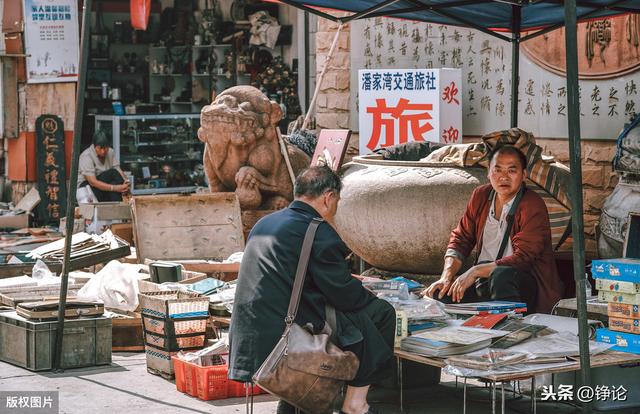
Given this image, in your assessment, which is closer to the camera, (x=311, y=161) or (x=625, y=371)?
(x=625, y=371)

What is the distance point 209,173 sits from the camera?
1098 cm

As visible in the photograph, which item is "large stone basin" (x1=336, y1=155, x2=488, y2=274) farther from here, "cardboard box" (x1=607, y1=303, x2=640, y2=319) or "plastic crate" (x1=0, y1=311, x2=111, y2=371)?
"cardboard box" (x1=607, y1=303, x2=640, y2=319)

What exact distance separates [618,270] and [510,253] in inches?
51.0

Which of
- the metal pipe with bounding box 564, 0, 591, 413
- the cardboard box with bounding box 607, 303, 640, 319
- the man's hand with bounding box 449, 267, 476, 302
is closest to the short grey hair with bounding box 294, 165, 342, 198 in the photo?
the metal pipe with bounding box 564, 0, 591, 413

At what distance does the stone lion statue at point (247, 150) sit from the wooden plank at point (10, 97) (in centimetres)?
533

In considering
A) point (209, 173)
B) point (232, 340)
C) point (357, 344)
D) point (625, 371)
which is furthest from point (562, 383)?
point (209, 173)

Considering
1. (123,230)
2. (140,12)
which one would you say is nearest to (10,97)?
(140,12)

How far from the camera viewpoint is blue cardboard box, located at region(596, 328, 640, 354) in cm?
580

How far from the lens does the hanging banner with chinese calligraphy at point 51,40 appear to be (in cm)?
Answer: 1504

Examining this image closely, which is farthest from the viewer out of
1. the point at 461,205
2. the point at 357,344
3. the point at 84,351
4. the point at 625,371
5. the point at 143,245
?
the point at 143,245

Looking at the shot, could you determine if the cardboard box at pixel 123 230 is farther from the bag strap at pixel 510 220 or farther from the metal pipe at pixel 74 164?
the bag strap at pixel 510 220

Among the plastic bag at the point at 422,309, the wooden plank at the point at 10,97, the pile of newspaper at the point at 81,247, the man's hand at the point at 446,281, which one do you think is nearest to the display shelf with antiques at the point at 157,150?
the wooden plank at the point at 10,97

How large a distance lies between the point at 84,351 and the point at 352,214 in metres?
2.49

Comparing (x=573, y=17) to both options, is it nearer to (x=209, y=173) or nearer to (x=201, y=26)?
(x=209, y=173)
